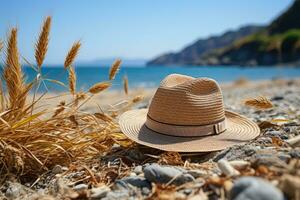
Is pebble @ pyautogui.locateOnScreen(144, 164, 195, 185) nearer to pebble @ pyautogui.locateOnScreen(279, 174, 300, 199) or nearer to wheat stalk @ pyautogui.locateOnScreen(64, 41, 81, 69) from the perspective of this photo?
pebble @ pyautogui.locateOnScreen(279, 174, 300, 199)

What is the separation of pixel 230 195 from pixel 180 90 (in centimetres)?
133

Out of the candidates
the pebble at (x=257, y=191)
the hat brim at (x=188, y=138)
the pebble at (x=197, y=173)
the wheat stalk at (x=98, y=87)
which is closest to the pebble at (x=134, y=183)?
the pebble at (x=197, y=173)

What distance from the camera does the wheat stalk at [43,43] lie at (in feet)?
8.89

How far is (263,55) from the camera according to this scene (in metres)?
83.4

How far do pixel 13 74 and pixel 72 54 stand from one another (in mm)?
439

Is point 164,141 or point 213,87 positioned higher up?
point 213,87

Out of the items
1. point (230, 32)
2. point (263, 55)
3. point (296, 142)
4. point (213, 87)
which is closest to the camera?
point (296, 142)

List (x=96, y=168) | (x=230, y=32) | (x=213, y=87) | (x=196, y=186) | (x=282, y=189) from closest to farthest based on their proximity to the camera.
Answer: (x=282, y=189)
(x=196, y=186)
(x=96, y=168)
(x=213, y=87)
(x=230, y=32)

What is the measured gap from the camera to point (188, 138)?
114 inches

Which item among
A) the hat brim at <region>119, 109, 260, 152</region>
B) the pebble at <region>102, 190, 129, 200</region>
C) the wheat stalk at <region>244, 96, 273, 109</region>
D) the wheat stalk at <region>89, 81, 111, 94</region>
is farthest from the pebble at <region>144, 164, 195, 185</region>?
the wheat stalk at <region>244, 96, 273, 109</region>

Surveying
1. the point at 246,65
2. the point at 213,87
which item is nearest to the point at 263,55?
the point at 246,65

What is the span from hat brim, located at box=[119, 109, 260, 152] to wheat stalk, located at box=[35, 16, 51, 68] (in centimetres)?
80

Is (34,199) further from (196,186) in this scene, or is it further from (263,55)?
(263,55)

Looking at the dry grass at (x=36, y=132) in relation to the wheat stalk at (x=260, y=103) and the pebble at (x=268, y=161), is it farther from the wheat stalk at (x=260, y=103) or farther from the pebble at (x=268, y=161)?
the pebble at (x=268, y=161)
